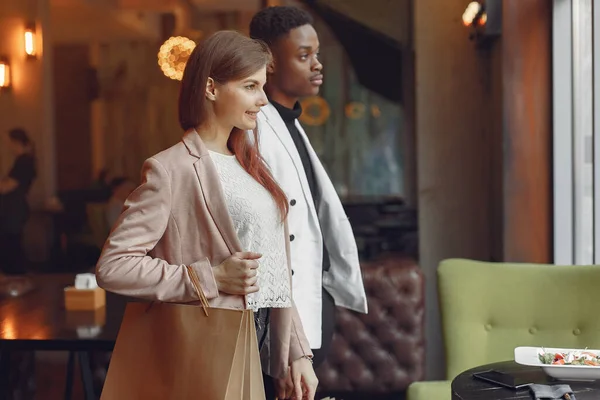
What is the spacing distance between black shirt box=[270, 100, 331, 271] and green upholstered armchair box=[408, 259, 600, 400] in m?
0.70

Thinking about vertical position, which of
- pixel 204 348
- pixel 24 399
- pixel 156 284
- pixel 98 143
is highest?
pixel 98 143

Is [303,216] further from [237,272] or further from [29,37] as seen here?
[29,37]

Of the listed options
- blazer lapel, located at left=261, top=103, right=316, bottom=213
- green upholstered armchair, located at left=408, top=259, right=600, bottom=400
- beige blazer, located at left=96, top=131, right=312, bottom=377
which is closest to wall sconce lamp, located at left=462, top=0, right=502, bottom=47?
green upholstered armchair, located at left=408, top=259, right=600, bottom=400

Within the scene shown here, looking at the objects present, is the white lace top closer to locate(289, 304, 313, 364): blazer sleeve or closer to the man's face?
locate(289, 304, 313, 364): blazer sleeve

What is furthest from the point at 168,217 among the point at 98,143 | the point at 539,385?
the point at 98,143

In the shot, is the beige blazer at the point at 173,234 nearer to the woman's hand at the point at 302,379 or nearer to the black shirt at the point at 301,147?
the woman's hand at the point at 302,379

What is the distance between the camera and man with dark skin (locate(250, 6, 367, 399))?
7.57 ft

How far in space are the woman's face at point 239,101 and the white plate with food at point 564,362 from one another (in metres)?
1.02

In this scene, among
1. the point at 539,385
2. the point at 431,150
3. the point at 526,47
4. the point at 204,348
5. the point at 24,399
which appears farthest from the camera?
the point at 431,150

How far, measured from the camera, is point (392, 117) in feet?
14.4

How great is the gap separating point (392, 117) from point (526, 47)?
101 centimetres

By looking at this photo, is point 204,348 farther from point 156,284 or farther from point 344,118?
point 344,118

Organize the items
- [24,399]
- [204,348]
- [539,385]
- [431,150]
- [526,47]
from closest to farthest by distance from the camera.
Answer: [204,348], [539,385], [526,47], [24,399], [431,150]

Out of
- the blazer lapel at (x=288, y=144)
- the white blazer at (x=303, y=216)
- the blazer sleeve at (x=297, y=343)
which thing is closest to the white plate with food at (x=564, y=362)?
the white blazer at (x=303, y=216)
